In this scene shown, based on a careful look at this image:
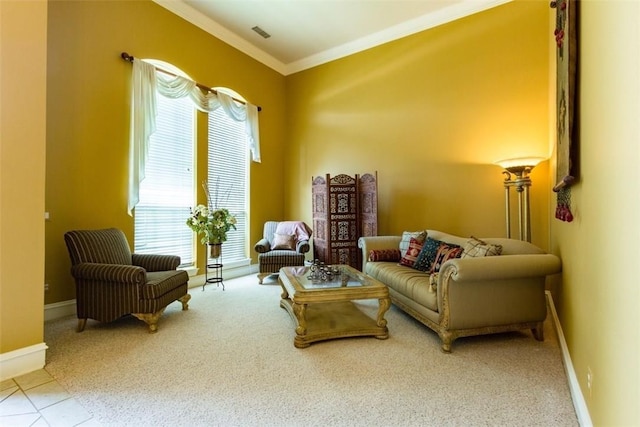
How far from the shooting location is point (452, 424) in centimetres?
168

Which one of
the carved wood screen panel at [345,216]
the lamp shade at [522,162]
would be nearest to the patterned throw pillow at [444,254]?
the lamp shade at [522,162]

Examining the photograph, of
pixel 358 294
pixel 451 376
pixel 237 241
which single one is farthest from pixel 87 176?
pixel 451 376

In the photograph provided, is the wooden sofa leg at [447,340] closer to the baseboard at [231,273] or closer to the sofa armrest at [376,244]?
the sofa armrest at [376,244]

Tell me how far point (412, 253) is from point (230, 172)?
133 inches

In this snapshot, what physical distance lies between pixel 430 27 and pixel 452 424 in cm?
513

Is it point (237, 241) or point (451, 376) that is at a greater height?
point (237, 241)

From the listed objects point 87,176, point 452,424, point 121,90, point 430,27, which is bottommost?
point 452,424

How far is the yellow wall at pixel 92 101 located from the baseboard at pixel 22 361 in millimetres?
1278

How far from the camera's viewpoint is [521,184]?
12.3ft

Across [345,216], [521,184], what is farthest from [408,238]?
[521,184]

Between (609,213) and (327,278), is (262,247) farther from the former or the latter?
(609,213)

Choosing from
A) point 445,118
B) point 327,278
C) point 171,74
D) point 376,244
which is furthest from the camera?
point 445,118

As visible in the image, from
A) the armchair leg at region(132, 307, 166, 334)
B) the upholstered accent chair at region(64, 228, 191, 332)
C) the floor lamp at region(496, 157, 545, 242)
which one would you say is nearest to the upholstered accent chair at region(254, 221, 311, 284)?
the upholstered accent chair at region(64, 228, 191, 332)

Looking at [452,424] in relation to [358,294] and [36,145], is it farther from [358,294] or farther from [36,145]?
[36,145]
